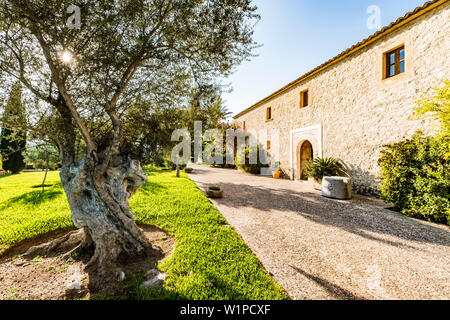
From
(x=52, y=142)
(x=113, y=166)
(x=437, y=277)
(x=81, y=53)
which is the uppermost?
(x=81, y=53)

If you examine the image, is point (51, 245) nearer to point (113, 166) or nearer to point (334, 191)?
point (113, 166)

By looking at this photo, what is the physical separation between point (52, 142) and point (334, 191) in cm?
831

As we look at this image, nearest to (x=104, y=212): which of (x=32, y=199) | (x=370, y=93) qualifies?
(x=32, y=199)

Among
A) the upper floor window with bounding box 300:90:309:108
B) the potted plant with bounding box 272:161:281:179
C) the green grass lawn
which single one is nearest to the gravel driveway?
the green grass lawn

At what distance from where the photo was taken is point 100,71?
263 centimetres

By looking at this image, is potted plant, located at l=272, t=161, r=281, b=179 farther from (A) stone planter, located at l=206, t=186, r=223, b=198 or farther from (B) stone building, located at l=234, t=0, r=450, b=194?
(A) stone planter, located at l=206, t=186, r=223, b=198

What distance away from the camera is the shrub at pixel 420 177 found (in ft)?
13.9

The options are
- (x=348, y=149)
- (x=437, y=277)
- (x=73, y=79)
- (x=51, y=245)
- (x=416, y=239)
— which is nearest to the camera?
(x=437, y=277)

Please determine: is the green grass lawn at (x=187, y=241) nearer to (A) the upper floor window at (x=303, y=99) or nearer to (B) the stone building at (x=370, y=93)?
(B) the stone building at (x=370, y=93)

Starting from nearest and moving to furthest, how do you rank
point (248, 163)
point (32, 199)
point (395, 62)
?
point (32, 199)
point (395, 62)
point (248, 163)

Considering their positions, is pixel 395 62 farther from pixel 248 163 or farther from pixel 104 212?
pixel 248 163

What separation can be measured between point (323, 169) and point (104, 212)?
8763mm

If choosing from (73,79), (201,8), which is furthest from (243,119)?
(73,79)

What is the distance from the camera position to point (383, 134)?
6.51m
